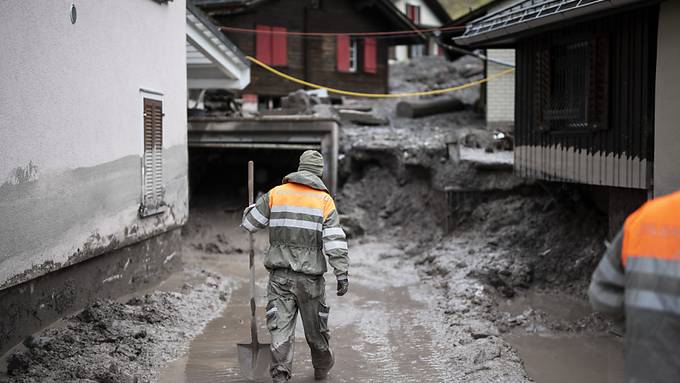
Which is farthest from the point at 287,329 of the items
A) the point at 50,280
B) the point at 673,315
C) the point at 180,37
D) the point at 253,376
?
the point at 180,37

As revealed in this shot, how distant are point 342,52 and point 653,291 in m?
22.2

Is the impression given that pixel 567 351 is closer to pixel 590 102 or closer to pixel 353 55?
pixel 590 102

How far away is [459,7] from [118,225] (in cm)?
3574

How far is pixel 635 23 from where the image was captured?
8734mm

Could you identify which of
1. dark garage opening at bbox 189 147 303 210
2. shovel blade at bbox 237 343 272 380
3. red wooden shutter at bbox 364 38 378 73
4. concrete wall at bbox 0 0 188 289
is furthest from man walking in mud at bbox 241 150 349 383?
red wooden shutter at bbox 364 38 378 73

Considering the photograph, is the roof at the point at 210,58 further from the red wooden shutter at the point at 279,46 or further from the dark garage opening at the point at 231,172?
the red wooden shutter at the point at 279,46

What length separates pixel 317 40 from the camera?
24609mm

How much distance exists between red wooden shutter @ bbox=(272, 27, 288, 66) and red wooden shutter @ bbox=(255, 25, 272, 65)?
0.43 ft

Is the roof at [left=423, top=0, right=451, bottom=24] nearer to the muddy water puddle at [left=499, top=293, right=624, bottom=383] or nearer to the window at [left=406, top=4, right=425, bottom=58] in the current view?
the window at [left=406, top=4, right=425, bottom=58]

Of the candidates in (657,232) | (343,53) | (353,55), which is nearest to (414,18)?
(353,55)

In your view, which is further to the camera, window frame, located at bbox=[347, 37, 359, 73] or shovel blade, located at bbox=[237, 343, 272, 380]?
window frame, located at bbox=[347, 37, 359, 73]

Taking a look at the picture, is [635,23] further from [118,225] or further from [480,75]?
[480,75]

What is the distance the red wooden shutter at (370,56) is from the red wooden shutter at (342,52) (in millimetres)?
841

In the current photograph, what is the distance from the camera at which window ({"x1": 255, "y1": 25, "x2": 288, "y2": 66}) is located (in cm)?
2358
